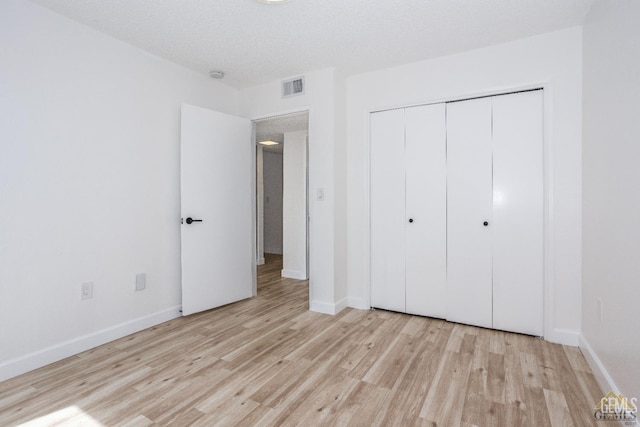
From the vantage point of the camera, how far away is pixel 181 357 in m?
2.35

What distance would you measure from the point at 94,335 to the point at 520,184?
3.75m

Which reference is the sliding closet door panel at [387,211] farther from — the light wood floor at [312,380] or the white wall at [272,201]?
the white wall at [272,201]

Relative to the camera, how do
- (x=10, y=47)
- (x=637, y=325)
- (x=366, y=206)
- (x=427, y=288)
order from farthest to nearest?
(x=366, y=206), (x=427, y=288), (x=10, y=47), (x=637, y=325)

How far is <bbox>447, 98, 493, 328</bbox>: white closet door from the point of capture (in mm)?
2852

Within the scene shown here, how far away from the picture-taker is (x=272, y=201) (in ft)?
24.7

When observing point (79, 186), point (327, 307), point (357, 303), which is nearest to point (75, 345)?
point (79, 186)

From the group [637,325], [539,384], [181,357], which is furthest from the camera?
[181,357]

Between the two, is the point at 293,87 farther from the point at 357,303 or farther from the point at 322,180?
the point at 357,303

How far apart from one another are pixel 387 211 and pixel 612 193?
5.88ft

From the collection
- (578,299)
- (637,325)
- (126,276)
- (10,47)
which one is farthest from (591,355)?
(10,47)

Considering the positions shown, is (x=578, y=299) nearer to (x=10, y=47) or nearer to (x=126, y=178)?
(x=126, y=178)

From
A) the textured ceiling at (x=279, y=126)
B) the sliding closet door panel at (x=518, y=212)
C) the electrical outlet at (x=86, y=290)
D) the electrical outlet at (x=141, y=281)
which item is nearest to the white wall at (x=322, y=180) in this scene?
the textured ceiling at (x=279, y=126)

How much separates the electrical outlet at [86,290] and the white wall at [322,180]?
1953 mm

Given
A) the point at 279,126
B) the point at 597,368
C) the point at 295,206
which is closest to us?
the point at 597,368
